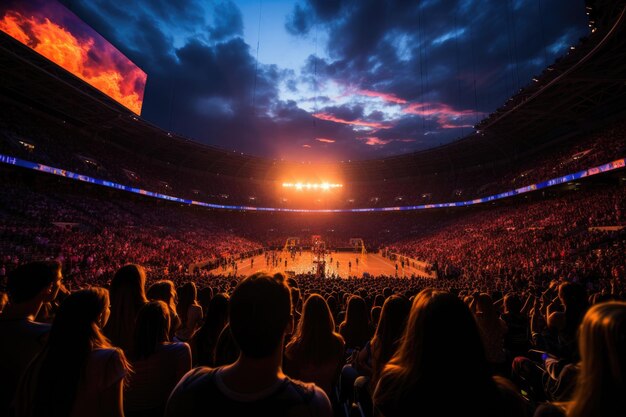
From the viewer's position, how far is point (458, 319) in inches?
58.8

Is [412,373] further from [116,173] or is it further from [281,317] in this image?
[116,173]

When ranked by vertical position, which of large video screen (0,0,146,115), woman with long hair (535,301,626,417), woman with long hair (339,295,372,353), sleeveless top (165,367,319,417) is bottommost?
woman with long hair (339,295,372,353)

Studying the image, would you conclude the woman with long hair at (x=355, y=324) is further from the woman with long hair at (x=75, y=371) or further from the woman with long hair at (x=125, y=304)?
the woman with long hair at (x=75, y=371)

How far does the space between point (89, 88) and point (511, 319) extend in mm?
40880

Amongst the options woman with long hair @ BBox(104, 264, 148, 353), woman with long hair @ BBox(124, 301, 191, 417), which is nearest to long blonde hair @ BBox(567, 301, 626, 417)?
woman with long hair @ BBox(124, 301, 191, 417)

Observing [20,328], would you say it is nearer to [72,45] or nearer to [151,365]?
[151,365]

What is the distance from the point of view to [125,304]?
2.90m

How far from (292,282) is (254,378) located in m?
8.29

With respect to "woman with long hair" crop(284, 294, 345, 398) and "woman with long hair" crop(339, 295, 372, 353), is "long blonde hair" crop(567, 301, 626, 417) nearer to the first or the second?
"woman with long hair" crop(284, 294, 345, 398)

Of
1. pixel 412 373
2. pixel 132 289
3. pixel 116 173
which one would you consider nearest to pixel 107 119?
pixel 116 173

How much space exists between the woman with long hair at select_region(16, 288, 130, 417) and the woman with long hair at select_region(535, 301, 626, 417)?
2.62 metres

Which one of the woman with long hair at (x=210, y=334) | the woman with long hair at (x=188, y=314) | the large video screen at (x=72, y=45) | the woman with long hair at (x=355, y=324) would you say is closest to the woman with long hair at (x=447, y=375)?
the woman with long hair at (x=210, y=334)

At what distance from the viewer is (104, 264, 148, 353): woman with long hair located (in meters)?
2.67

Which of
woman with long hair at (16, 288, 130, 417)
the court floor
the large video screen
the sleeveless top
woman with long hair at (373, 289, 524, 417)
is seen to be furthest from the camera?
the court floor
